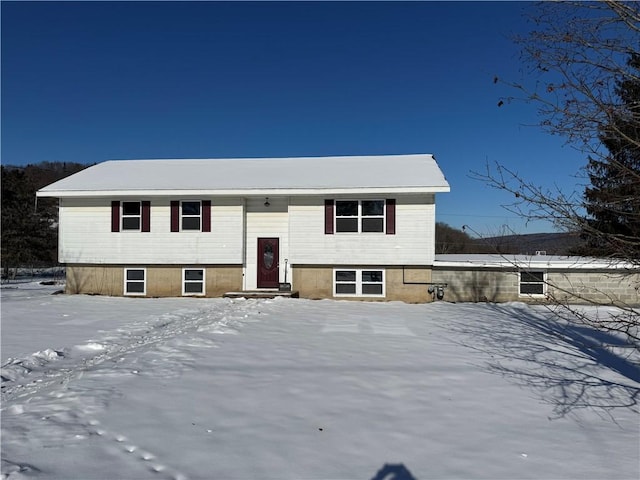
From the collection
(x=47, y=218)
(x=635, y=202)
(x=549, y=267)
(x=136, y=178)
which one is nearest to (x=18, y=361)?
(x=635, y=202)

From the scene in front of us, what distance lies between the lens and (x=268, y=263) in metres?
15.0

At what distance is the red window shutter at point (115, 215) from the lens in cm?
1509

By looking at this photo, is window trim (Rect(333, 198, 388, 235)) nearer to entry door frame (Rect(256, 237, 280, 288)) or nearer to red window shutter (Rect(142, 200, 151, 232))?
entry door frame (Rect(256, 237, 280, 288))

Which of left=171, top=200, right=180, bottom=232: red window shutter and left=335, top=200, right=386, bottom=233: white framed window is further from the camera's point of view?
left=171, top=200, right=180, bottom=232: red window shutter

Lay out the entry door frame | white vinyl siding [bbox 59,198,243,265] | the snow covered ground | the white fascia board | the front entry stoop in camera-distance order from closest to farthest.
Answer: the snow covered ground
the white fascia board
the front entry stoop
white vinyl siding [bbox 59,198,243,265]
the entry door frame

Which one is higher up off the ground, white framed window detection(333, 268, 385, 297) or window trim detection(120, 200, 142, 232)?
window trim detection(120, 200, 142, 232)

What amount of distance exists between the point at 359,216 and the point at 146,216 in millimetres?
7706

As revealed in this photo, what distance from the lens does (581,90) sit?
315 centimetres

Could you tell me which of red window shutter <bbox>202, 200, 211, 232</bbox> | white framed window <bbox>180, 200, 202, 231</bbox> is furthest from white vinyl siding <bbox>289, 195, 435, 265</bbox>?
white framed window <bbox>180, 200, 202, 231</bbox>

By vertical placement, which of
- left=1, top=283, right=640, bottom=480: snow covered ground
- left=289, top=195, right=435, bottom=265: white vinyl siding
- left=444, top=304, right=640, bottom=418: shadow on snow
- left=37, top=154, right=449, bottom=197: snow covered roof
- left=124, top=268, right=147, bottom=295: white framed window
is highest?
left=37, top=154, right=449, bottom=197: snow covered roof

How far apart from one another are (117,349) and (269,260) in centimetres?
819

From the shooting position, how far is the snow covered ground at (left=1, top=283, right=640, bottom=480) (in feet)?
→ 11.5

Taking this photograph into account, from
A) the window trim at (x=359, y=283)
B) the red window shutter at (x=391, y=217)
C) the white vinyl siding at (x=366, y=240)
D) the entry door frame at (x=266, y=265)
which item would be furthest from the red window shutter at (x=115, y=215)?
the red window shutter at (x=391, y=217)

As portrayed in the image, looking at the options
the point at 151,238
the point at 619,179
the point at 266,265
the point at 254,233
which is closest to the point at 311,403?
the point at 619,179
